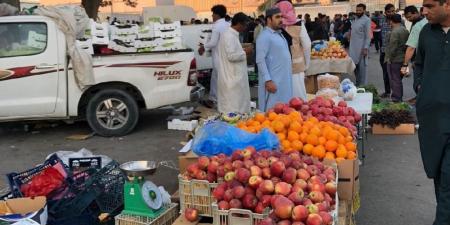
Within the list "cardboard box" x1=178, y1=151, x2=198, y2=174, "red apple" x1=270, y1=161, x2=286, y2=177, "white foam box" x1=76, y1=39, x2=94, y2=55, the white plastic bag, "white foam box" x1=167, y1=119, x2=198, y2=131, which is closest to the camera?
"red apple" x1=270, y1=161, x2=286, y2=177

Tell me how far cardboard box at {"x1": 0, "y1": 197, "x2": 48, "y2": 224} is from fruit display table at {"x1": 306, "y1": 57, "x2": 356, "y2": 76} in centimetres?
722

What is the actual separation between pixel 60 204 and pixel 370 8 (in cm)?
4237

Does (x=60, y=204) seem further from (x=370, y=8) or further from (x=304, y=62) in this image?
(x=370, y=8)

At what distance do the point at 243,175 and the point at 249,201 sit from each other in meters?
0.17

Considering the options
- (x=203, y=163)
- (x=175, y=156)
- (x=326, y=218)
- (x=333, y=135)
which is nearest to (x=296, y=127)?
(x=333, y=135)

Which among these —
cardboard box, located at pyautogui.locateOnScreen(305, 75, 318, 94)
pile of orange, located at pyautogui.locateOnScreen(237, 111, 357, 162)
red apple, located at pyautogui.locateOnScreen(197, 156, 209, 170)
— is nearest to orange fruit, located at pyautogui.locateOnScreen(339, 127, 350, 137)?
pile of orange, located at pyautogui.locateOnScreen(237, 111, 357, 162)

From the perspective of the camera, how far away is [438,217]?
3.98 m

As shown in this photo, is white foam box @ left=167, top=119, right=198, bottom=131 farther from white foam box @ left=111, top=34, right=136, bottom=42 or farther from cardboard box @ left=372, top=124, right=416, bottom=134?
cardboard box @ left=372, top=124, right=416, bottom=134

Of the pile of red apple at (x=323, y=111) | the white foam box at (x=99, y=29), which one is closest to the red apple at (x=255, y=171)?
the pile of red apple at (x=323, y=111)

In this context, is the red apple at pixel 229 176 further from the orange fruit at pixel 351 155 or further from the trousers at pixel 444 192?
the trousers at pixel 444 192

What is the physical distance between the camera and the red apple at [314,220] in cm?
304

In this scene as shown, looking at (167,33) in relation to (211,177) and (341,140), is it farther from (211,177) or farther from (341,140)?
(211,177)

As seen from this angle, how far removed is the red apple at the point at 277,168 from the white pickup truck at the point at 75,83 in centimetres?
521

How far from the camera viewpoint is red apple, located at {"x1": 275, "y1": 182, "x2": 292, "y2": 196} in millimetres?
3260
